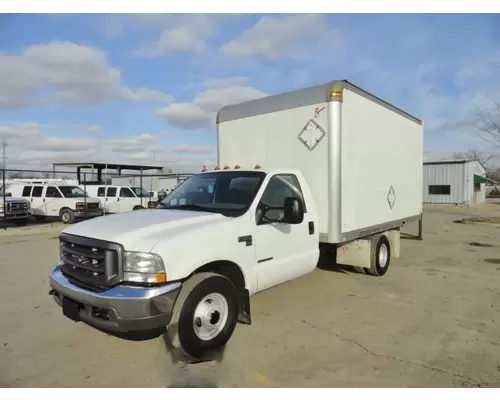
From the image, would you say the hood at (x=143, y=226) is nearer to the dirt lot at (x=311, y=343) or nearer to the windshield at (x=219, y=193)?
the windshield at (x=219, y=193)

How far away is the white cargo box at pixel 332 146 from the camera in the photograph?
19.0 ft

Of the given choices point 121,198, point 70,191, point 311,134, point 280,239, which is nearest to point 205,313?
point 280,239

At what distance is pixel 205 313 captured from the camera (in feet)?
13.1

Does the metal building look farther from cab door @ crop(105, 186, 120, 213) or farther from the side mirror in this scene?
the side mirror

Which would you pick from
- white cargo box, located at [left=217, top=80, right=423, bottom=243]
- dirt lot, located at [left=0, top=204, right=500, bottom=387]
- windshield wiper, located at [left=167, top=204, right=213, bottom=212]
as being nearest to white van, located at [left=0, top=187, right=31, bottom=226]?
dirt lot, located at [left=0, top=204, right=500, bottom=387]

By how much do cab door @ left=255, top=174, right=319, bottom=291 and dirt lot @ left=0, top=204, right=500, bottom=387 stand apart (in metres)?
0.67

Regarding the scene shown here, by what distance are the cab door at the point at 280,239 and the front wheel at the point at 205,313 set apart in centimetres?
63

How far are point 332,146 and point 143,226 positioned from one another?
3087 mm

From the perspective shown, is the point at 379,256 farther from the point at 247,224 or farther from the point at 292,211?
the point at 247,224

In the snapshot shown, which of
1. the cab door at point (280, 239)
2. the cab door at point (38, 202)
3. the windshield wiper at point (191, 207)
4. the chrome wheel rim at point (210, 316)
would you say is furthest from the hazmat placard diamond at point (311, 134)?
the cab door at point (38, 202)

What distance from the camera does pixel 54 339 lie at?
4523 mm

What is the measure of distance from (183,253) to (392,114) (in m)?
5.73

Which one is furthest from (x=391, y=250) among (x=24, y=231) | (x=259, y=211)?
(x=24, y=231)

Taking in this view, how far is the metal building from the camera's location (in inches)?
1428
